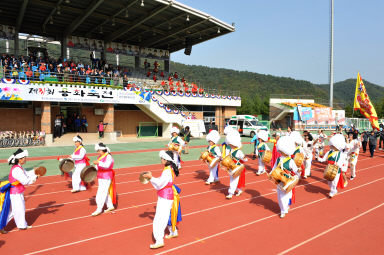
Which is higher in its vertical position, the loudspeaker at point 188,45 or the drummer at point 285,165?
the loudspeaker at point 188,45

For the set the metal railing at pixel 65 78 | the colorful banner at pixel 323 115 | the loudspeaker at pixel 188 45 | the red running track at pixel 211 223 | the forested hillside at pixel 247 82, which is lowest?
the red running track at pixel 211 223

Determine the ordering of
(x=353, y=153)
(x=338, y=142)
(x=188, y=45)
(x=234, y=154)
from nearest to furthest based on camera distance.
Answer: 1. (x=234, y=154)
2. (x=338, y=142)
3. (x=353, y=153)
4. (x=188, y=45)

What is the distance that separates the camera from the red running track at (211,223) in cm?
488

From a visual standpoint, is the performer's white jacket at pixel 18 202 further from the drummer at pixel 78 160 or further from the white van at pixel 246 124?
the white van at pixel 246 124

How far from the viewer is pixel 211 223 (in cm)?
594

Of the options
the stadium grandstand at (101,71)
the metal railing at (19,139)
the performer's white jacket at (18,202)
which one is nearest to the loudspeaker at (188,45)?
the stadium grandstand at (101,71)

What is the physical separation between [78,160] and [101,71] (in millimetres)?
17463

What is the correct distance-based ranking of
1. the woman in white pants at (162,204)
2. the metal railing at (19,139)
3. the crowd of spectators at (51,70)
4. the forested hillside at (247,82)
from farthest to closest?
the forested hillside at (247,82) < the crowd of spectators at (51,70) < the metal railing at (19,139) < the woman in white pants at (162,204)

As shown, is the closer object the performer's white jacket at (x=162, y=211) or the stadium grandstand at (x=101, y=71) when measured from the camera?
the performer's white jacket at (x=162, y=211)

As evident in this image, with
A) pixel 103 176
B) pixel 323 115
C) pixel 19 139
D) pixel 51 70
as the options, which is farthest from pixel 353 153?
pixel 323 115

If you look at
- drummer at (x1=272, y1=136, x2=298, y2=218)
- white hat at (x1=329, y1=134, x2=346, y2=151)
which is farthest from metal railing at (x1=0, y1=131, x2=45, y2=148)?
white hat at (x1=329, y1=134, x2=346, y2=151)

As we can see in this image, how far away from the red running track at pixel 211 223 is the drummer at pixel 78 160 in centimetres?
31

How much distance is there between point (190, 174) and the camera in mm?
10914

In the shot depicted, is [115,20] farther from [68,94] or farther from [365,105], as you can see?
[365,105]
